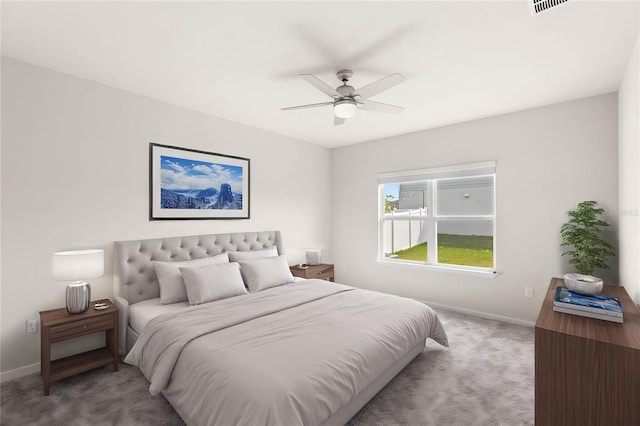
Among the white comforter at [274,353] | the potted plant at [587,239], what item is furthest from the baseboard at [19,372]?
the potted plant at [587,239]

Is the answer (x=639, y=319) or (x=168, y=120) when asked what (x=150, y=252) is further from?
(x=639, y=319)

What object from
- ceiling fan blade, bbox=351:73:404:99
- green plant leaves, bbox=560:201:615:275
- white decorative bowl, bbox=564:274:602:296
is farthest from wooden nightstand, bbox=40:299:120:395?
green plant leaves, bbox=560:201:615:275

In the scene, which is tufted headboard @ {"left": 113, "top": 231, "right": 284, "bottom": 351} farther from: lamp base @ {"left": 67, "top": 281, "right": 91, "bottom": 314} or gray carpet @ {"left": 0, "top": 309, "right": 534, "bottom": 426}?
gray carpet @ {"left": 0, "top": 309, "right": 534, "bottom": 426}

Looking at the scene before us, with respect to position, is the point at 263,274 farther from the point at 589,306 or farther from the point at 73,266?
the point at 589,306

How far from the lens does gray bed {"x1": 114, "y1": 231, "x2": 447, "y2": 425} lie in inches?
61.3

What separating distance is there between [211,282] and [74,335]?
110 centimetres

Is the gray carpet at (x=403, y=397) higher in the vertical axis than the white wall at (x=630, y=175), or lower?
lower

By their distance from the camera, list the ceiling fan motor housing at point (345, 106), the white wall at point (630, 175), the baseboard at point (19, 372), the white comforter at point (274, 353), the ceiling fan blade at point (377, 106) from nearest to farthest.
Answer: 1. the white comforter at point (274, 353)
2. the white wall at point (630, 175)
3. the baseboard at point (19, 372)
4. the ceiling fan motor housing at point (345, 106)
5. the ceiling fan blade at point (377, 106)

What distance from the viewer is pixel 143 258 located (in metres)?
3.12

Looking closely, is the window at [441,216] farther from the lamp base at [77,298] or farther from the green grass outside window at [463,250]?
the lamp base at [77,298]

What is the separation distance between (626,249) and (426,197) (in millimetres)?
2343

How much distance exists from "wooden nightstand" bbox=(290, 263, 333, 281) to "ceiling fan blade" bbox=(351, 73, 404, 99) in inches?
107

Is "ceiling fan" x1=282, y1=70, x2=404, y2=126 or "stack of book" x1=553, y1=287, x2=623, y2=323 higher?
"ceiling fan" x1=282, y1=70, x2=404, y2=126

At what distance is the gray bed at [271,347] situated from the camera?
5.11 feet
